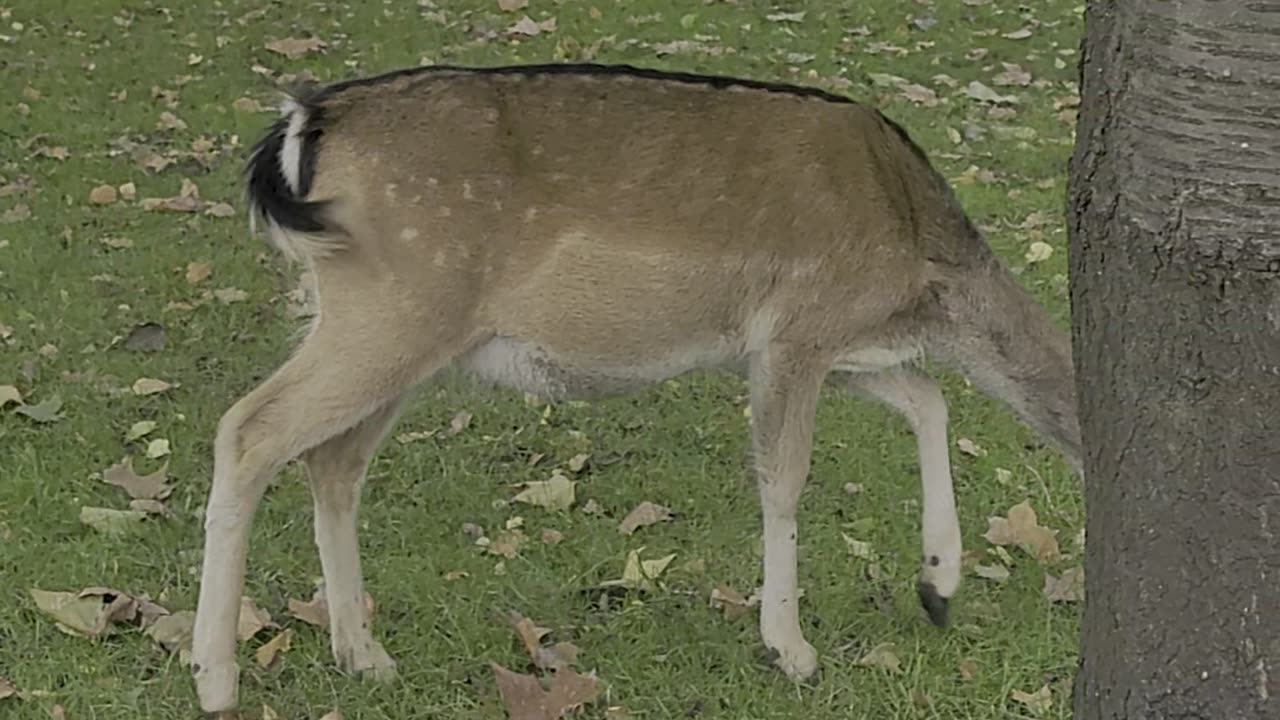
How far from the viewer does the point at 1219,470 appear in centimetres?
232

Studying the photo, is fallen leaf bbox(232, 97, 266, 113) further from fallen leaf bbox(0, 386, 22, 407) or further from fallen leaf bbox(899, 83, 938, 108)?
fallen leaf bbox(0, 386, 22, 407)

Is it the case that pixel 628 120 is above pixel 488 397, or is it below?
above

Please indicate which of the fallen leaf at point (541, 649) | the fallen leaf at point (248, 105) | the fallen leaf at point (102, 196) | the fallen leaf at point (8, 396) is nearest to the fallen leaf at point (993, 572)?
the fallen leaf at point (541, 649)

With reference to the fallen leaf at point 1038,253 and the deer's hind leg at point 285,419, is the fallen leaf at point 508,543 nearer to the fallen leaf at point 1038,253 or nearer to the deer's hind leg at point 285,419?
the deer's hind leg at point 285,419

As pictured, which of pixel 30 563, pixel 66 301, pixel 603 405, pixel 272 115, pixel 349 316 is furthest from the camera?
pixel 272 115

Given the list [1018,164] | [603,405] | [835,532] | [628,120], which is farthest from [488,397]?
[1018,164]

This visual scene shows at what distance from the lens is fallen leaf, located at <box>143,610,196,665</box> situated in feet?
14.4

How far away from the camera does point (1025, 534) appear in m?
4.96

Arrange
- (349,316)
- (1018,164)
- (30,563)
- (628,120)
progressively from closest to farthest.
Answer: (349,316), (628,120), (30,563), (1018,164)

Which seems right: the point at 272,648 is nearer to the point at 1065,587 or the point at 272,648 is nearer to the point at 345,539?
the point at 345,539

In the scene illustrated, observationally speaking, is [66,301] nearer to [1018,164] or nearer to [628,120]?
[628,120]

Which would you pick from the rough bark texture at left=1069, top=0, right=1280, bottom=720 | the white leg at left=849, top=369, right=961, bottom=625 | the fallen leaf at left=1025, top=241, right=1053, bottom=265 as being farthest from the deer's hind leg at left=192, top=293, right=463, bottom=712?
the fallen leaf at left=1025, top=241, right=1053, bottom=265

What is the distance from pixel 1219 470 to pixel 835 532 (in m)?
2.75

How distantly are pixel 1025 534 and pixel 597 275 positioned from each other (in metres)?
1.51
